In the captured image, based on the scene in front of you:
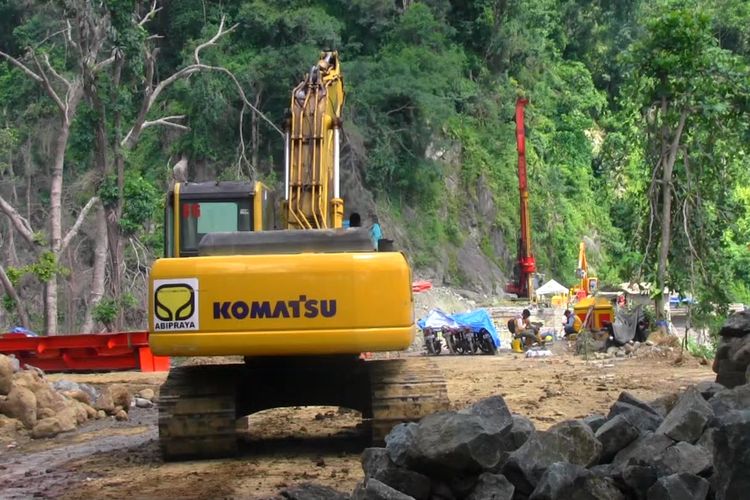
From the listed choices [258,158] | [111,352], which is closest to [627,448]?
[111,352]

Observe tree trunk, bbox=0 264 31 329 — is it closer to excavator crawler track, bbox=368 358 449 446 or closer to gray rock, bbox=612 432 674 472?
excavator crawler track, bbox=368 358 449 446

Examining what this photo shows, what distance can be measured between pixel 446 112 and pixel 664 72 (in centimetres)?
2162

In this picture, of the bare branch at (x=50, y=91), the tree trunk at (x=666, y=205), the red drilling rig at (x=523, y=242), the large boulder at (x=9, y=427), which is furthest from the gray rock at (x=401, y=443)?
the red drilling rig at (x=523, y=242)

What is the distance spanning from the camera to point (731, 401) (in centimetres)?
712

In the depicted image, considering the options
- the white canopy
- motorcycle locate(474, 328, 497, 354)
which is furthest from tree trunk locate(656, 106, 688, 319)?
the white canopy

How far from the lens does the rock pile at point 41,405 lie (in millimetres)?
13484

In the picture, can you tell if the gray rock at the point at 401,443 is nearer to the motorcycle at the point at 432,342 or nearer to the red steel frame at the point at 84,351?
the red steel frame at the point at 84,351

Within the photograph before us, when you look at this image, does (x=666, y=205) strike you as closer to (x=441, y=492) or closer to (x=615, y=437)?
(x=615, y=437)

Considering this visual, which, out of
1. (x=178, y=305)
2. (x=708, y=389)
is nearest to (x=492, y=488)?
(x=708, y=389)

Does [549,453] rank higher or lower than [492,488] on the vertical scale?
higher

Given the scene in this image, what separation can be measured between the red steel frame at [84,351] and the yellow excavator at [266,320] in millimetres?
11067

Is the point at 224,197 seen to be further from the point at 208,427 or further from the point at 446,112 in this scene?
the point at 446,112

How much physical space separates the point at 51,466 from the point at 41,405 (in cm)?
423

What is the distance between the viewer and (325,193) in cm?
1214
